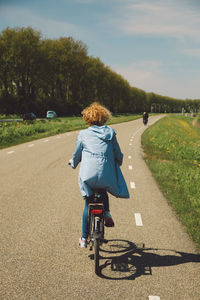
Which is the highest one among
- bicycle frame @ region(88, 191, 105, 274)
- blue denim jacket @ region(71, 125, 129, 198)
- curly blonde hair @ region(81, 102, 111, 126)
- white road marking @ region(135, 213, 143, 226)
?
curly blonde hair @ region(81, 102, 111, 126)

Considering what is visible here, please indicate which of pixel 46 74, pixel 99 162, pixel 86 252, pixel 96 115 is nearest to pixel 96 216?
pixel 99 162

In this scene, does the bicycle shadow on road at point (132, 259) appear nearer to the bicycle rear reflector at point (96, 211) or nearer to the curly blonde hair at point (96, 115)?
the bicycle rear reflector at point (96, 211)

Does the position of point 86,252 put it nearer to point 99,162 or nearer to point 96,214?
point 96,214

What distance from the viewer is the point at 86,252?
13.5 feet

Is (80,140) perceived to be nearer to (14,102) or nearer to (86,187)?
(86,187)

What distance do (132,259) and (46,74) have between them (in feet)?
179

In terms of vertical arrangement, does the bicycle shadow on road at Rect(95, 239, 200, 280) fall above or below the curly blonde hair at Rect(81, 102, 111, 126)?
below

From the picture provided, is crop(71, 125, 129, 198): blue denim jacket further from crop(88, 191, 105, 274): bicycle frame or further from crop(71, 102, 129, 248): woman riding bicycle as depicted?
crop(88, 191, 105, 274): bicycle frame

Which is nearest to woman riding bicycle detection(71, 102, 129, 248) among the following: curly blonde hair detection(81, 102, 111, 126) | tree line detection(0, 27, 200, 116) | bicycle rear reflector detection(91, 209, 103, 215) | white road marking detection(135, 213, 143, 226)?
curly blonde hair detection(81, 102, 111, 126)

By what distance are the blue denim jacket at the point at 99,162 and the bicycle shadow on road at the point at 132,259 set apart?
86 cm

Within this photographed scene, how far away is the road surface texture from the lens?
3.22 meters

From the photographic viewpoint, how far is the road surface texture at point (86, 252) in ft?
10.6

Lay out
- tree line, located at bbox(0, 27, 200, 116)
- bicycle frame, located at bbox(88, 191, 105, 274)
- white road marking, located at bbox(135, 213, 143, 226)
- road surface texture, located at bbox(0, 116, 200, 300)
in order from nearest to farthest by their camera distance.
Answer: road surface texture, located at bbox(0, 116, 200, 300) < bicycle frame, located at bbox(88, 191, 105, 274) < white road marking, located at bbox(135, 213, 143, 226) < tree line, located at bbox(0, 27, 200, 116)

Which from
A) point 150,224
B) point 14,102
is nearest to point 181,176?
point 150,224
